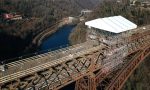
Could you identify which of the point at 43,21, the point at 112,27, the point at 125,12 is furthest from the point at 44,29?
the point at 112,27

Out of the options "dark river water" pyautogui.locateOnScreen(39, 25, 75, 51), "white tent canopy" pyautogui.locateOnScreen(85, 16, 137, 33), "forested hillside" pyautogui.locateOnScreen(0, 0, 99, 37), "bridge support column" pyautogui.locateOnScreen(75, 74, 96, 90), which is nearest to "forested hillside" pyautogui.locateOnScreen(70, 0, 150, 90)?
"dark river water" pyautogui.locateOnScreen(39, 25, 75, 51)

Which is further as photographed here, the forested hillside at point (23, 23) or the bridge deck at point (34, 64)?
the forested hillside at point (23, 23)

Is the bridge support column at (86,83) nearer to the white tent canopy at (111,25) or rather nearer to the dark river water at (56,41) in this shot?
the white tent canopy at (111,25)

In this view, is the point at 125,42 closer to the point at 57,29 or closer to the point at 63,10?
the point at 57,29

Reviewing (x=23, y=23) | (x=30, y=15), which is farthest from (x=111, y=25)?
(x=30, y=15)

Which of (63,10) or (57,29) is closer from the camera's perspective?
(57,29)

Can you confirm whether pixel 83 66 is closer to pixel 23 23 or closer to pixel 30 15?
pixel 23 23

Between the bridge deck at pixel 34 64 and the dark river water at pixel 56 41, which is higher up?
the bridge deck at pixel 34 64

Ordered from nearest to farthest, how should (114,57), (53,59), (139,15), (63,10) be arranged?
(53,59), (114,57), (139,15), (63,10)

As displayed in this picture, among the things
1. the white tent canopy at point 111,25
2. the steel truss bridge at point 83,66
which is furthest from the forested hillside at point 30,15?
the steel truss bridge at point 83,66
